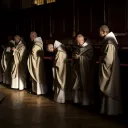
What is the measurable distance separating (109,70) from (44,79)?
324 cm

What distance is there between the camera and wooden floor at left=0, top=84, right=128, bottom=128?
5961 mm

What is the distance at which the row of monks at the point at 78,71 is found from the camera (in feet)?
21.9

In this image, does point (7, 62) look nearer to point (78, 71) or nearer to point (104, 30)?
point (78, 71)

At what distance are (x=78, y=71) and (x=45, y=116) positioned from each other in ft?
5.15

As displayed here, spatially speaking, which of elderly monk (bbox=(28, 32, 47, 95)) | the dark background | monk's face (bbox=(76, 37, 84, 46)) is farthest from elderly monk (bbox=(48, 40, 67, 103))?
elderly monk (bbox=(28, 32, 47, 95))

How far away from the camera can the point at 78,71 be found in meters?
7.70

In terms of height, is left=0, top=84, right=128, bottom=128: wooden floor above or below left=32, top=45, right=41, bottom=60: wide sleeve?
below

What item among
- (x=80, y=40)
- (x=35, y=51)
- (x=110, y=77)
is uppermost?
(x=80, y=40)

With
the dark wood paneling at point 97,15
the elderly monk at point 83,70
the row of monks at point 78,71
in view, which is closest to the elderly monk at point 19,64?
the row of monks at point 78,71

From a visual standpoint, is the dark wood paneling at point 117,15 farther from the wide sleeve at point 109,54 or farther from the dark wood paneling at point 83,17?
the wide sleeve at point 109,54

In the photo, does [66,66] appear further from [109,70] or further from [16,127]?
[16,127]

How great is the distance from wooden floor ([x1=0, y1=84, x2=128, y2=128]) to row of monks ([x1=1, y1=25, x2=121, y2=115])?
400 mm

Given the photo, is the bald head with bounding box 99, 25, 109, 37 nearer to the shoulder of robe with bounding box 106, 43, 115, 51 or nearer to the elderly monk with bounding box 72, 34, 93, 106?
the shoulder of robe with bounding box 106, 43, 115, 51

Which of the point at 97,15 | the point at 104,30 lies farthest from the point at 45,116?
the point at 97,15
